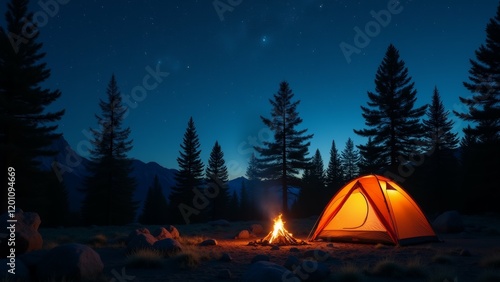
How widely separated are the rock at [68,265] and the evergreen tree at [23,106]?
1658cm

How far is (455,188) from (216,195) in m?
26.9

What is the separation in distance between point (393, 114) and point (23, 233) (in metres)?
25.9

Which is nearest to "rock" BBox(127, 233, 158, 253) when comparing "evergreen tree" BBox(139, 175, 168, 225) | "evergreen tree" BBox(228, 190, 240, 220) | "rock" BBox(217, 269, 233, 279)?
"rock" BBox(217, 269, 233, 279)

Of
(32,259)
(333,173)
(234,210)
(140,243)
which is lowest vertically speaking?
(234,210)

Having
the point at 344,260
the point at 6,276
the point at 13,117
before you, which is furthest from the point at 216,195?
the point at 6,276

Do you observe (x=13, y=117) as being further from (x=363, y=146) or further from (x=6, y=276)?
(x=363, y=146)

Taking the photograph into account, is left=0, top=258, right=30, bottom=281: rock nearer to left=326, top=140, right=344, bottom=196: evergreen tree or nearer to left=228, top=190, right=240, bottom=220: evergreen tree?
left=326, top=140, right=344, bottom=196: evergreen tree

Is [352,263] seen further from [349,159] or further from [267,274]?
[349,159]

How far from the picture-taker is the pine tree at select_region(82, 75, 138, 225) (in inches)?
1297

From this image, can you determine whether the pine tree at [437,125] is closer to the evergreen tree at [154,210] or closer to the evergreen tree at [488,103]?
the evergreen tree at [488,103]

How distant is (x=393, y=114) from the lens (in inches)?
1136

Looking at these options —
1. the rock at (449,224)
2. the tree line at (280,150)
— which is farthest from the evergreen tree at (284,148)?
the rock at (449,224)

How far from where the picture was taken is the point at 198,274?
7.94m

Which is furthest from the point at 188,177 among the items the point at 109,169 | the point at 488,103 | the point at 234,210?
the point at 488,103
